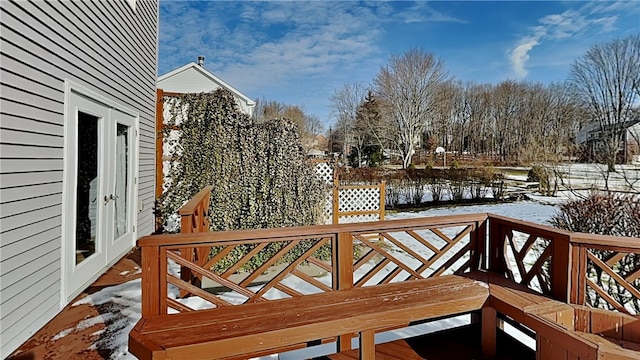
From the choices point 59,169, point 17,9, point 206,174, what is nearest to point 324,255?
point 206,174

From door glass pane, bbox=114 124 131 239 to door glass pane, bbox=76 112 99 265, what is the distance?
604 millimetres

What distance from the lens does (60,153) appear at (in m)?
2.82

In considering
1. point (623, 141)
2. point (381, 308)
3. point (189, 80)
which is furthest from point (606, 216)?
point (623, 141)

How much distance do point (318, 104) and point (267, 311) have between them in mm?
24765

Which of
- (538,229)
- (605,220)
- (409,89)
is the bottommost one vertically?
(605,220)

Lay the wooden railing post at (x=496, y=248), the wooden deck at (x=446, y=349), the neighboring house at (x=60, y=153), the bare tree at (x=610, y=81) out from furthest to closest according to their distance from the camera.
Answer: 1. the bare tree at (x=610, y=81)
2. the wooden railing post at (x=496, y=248)
3. the neighboring house at (x=60, y=153)
4. the wooden deck at (x=446, y=349)

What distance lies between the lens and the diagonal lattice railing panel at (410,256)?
234cm

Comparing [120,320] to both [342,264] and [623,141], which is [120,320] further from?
[623,141]

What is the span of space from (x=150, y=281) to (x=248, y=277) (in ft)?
1.80

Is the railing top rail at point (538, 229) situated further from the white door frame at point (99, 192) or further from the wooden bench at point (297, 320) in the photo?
the white door frame at point (99, 192)

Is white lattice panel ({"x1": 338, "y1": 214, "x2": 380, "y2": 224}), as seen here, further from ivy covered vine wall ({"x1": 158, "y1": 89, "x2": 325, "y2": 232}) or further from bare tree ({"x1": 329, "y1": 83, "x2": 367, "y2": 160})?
bare tree ({"x1": 329, "y1": 83, "x2": 367, "y2": 160})

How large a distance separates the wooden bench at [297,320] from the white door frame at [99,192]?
1.76 m

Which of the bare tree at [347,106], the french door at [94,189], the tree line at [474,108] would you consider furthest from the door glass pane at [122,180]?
the bare tree at [347,106]

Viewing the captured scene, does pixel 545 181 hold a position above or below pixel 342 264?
above
